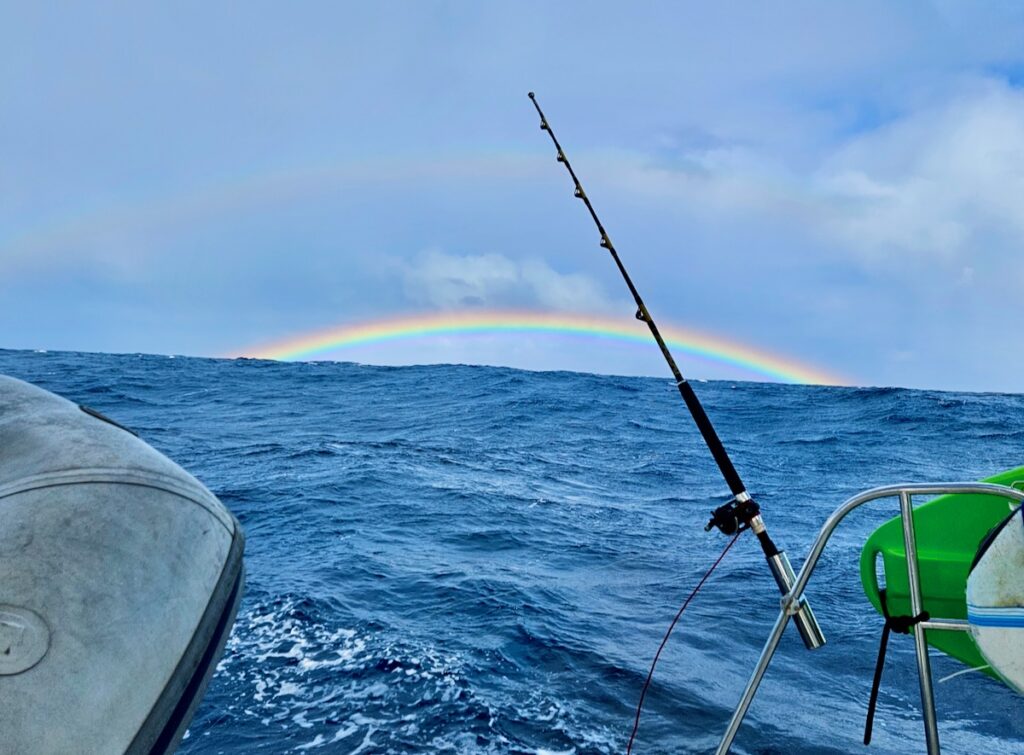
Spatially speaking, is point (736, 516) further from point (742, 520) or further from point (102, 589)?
point (102, 589)

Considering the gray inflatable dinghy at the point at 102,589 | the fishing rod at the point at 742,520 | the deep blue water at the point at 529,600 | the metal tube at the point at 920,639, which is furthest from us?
the deep blue water at the point at 529,600

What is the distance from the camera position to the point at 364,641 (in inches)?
179

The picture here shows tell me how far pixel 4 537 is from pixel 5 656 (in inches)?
11.8

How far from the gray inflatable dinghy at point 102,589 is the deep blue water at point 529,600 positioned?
1533 mm

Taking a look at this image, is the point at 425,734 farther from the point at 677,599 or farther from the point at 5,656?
the point at 677,599

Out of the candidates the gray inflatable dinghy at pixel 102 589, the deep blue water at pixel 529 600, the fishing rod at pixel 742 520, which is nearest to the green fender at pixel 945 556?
the fishing rod at pixel 742 520

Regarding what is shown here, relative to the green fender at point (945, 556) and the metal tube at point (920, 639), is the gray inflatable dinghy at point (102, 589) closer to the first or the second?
the metal tube at point (920, 639)

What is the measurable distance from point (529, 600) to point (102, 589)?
12.9ft

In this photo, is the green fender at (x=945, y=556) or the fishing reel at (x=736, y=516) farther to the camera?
the fishing reel at (x=736, y=516)

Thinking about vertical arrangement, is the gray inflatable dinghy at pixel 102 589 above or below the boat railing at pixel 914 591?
below

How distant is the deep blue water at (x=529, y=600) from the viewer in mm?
3648

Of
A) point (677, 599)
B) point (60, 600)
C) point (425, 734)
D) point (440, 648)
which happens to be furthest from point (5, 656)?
point (677, 599)

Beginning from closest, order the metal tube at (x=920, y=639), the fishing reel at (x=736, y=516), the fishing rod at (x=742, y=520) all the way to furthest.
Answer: the metal tube at (x=920, y=639) → the fishing rod at (x=742, y=520) → the fishing reel at (x=736, y=516)

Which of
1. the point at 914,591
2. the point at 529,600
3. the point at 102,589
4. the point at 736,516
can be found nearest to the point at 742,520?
the point at 736,516
